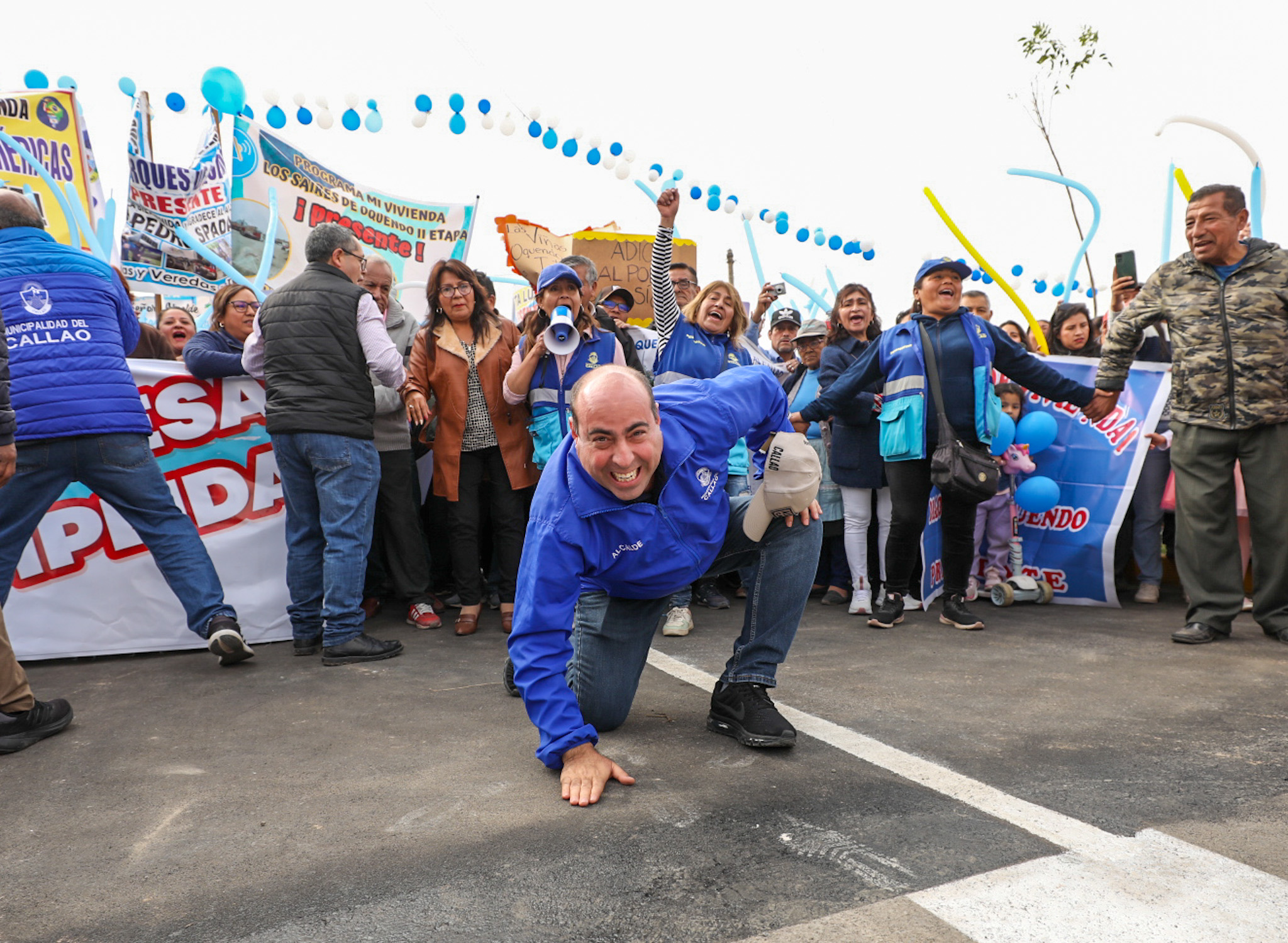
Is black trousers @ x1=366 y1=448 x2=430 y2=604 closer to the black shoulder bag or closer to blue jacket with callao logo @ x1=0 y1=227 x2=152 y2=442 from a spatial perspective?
blue jacket with callao logo @ x1=0 y1=227 x2=152 y2=442

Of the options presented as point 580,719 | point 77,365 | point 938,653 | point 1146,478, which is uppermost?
point 77,365

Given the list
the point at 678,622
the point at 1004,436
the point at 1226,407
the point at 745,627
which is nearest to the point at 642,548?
the point at 745,627

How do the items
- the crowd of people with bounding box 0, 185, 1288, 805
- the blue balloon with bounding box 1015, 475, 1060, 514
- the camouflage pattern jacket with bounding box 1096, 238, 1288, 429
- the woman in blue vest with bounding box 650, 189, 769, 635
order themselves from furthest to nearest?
1. the blue balloon with bounding box 1015, 475, 1060, 514
2. the woman in blue vest with bounding box 650, 189, 769, 635
3. the camouflage pattern jacket with bounding box 1096, 238, 1288, 429
4. the crowd of people with bounding box 0, 185, 1288, 805

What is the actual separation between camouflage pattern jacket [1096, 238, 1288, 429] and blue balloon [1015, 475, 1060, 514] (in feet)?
3.31

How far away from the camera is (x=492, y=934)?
1.73m

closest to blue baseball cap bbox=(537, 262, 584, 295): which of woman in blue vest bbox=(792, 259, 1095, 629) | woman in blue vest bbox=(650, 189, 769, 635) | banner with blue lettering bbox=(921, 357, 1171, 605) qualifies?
woman in blue vest bbox=(650, 189, 769, 635)

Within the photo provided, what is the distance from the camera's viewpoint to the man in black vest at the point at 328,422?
4188 mm

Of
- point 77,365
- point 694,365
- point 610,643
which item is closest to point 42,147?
point 77,365

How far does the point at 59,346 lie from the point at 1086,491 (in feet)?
18.5

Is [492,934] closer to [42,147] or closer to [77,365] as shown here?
[77,365]

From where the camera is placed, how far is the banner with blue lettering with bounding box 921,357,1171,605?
17.8ft

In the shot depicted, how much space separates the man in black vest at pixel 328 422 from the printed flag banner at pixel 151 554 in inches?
18.1

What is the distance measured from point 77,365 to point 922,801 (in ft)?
12.2

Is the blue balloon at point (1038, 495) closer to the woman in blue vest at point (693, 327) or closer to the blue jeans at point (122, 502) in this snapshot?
the woman in blue vest at point (693, 327)
